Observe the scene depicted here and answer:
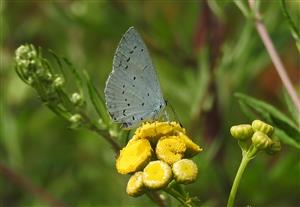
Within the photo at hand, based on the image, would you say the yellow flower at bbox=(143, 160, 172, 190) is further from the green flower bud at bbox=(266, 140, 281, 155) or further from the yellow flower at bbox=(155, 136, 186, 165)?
the green flower bud at bbox=(266, 140, 281, 155)

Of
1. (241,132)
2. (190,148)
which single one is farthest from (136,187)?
(241,132)

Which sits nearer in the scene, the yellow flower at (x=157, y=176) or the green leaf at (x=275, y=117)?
the yellow flower at (x=157, y=176)

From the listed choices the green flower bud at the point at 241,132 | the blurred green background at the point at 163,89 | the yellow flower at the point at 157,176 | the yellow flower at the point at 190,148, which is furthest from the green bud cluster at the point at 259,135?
the blurred green background at the point at 163,89

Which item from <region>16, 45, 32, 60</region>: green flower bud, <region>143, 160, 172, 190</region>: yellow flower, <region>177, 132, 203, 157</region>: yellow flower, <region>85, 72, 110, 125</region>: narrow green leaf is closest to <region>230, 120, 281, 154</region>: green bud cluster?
<region>177, 132, 203, 157</region>: yellow flower

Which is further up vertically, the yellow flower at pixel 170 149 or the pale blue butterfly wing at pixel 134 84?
the pale blue butterfly wing at pixel 134 84

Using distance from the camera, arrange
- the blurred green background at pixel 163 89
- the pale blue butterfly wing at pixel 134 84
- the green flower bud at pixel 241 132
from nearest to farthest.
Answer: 1. the green flower bud at pixel 241 132
2. the pale blue butterfly wing at pixel 134 84
3. the blurred green background at pixel 163 89

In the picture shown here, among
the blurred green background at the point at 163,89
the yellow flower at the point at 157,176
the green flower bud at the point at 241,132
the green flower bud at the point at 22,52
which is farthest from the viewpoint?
the blurred green background at the point at 163,89

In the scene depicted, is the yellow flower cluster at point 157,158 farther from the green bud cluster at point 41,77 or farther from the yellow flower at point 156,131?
the green bud cluster at point 41,77
